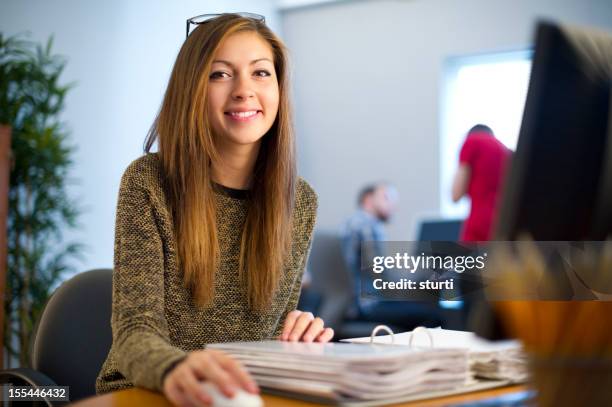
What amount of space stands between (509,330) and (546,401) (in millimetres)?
66

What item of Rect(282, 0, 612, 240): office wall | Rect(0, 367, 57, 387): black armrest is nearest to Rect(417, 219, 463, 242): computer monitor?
Rect(282, 0, 612, 240): office wall

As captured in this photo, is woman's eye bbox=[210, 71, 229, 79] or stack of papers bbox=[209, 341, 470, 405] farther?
woman's eye bbox=[210, 71, 229, 79]

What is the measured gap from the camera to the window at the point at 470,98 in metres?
6.80

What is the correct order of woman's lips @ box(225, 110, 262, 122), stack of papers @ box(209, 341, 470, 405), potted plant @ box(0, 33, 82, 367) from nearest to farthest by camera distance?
stack of papers @ box(209, 341, 470, 405)
woman's lips @ box(225, 110, 262, 122)
potted plant @ box(0, 33, 82, 367)

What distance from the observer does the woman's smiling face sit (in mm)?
1359

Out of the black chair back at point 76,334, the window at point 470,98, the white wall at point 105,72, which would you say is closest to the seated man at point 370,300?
the window at point 470,98

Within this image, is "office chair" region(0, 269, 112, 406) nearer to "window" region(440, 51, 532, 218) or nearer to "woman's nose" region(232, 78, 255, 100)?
"woman's nose" region(232, 78, 255, 100)


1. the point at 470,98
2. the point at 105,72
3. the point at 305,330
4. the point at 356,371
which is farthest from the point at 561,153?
the point at 470,98

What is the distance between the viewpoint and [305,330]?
1.15 metres

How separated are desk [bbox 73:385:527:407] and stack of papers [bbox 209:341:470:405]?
0.04ft

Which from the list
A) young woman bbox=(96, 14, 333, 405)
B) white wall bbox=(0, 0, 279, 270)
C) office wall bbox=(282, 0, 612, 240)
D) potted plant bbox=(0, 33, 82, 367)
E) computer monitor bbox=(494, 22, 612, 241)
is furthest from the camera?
office wall bbox=(282, 0, 612, 240)

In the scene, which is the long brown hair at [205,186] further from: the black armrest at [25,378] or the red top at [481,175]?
the red top at [481,175]

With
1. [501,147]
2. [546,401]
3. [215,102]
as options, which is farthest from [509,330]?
[501,147]

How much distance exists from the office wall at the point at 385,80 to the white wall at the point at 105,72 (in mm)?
2086
